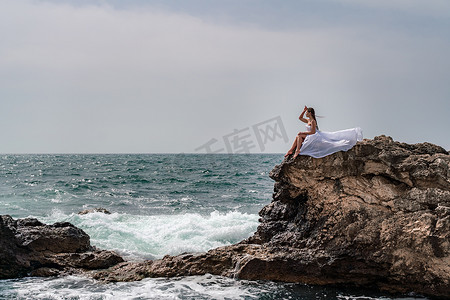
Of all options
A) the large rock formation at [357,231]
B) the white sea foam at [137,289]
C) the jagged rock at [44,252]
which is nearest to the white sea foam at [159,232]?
the jagged rock at [44,252]

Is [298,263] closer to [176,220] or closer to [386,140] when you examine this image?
[386,140]

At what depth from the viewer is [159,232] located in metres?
14.3

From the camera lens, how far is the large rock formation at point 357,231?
7.74 metres

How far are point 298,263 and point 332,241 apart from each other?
790mm

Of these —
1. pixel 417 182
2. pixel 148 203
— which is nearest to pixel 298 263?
pixel 417 182

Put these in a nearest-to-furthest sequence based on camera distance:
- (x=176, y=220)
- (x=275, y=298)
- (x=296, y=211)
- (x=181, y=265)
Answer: (x=275, y=298)
(x=181, y=265)
(x=296, y=211)
(x=176, y=220)

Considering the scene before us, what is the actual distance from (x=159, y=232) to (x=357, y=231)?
7.76m

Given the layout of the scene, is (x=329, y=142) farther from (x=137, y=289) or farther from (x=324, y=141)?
(x=137, y=289)

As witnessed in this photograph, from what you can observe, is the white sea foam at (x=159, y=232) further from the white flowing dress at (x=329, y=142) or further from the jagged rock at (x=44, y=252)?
the white flowing dress at (x=329, y=142)

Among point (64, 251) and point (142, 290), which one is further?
point (64, 251)

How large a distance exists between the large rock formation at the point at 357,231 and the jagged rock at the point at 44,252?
2.03 ft

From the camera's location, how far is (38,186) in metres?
28.7

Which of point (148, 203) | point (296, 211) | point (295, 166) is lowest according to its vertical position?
point (148, 203)

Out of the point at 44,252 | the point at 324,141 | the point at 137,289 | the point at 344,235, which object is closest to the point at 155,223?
the point at 44,252
